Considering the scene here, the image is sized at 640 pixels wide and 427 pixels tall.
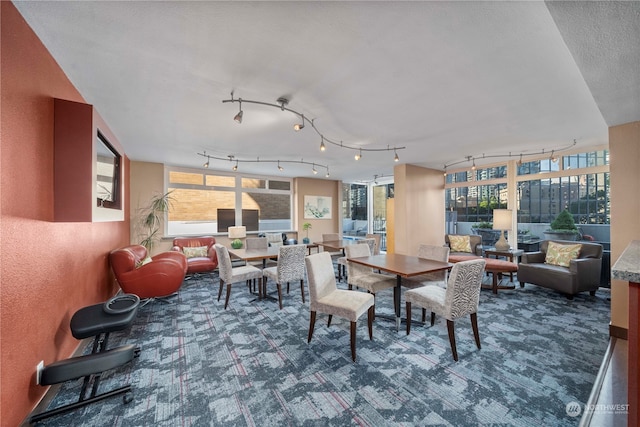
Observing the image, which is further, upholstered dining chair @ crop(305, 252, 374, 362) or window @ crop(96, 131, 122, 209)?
upholstered dining chair @ crop(305, 252, 374, 362)

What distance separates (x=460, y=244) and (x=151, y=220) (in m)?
7.16

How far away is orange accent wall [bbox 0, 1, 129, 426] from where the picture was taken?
1446 millimetres

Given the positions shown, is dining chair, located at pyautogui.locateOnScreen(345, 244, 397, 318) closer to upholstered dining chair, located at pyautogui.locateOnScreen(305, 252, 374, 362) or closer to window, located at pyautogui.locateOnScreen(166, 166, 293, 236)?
upholstered dining chair, located at pyautogui.locateOnScreen(305, 252, 374, 362)

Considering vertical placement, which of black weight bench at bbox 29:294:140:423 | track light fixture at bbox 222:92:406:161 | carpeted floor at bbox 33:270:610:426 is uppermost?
track light fixture at bbox 222:92:406:161

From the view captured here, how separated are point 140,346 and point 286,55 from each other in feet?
10.4

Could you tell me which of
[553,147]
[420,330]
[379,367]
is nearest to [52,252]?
[379,367]

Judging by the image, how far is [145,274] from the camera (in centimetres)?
353

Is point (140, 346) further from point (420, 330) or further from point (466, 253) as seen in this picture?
point (466, 253)

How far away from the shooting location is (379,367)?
7.26 feet

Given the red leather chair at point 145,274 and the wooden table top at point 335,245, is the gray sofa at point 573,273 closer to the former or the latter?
the wooden table top at point 335,245

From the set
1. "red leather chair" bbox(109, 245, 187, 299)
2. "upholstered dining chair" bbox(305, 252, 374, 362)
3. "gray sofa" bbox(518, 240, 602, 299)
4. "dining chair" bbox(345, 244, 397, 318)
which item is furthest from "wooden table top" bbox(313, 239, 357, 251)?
"gray sofa" bbox(518, 240, 602, 299)

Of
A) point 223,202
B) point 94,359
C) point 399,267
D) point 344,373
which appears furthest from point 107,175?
point 223,202

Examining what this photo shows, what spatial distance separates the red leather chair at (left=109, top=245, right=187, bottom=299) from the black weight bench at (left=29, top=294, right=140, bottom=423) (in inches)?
52.9

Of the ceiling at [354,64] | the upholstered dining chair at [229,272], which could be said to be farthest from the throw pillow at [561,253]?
the upholstered dining chair at [229,272]
